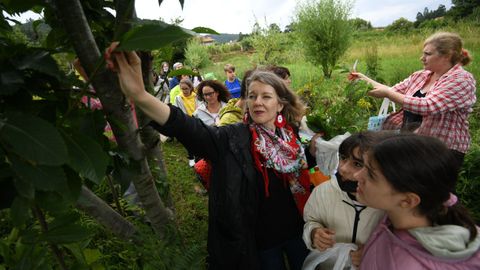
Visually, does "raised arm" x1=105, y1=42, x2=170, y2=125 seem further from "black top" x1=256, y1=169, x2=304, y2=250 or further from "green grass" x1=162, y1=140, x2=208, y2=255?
"green grass" x1=162, y1=140, x2=208, y2=255

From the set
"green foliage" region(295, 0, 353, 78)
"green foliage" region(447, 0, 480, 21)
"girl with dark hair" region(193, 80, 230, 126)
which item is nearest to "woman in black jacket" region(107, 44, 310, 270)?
"girl with dark hair" region(193, 80, 230, 126)

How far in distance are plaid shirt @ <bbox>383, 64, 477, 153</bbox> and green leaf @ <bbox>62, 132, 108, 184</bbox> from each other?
238cm

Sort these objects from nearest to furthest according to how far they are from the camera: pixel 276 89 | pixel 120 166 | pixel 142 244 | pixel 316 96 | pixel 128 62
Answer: pixel 128 62 → pixel 120 166 → pixel 142 244 → pixel 276 89 → pixel 316 96

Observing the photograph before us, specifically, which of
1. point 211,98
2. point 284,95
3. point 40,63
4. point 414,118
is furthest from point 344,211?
point 211,98

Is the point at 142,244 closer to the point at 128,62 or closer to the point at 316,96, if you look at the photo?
the point at 128,62

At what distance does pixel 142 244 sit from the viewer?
4.99ft

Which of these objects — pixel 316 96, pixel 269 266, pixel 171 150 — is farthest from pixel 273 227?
pixel 171 150

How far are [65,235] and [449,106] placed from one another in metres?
2.61

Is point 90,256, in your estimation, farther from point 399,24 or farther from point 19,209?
point 399,24

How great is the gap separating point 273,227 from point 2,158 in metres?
1.43

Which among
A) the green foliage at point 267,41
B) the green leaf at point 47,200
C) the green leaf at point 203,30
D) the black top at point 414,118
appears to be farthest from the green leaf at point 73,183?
the green foliage at point 267,41

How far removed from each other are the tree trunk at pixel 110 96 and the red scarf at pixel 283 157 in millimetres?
576

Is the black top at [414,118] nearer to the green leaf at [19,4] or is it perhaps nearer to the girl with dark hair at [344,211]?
the girl with dark hair at [344,211]

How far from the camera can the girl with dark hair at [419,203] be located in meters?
1.06
